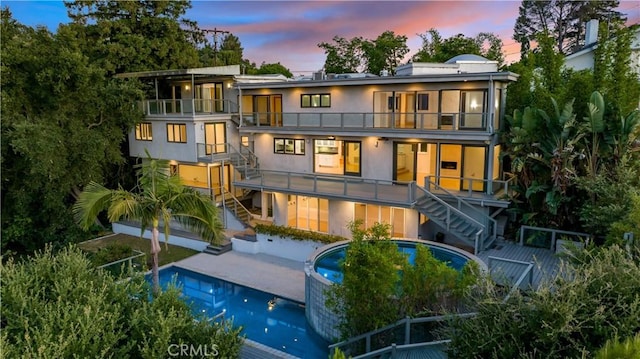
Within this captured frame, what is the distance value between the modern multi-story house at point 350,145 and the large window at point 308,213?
0.06 metres

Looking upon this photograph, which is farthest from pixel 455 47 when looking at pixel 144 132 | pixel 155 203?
pixel 155 203

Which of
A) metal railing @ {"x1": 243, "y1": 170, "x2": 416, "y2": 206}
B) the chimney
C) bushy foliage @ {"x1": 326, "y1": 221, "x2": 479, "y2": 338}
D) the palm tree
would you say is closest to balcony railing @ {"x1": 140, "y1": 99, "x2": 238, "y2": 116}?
metal railing @ {"x1": 243, "y1": 170, "x2": 416, "y2": 206}

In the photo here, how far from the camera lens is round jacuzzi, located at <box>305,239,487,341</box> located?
13.9 metres

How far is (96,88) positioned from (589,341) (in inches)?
1025

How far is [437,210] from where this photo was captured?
19.2m

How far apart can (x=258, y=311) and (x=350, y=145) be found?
10830mm

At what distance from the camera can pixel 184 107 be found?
26938mm

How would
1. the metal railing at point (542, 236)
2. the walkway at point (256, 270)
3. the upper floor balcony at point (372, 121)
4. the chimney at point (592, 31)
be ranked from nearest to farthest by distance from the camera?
the metal railing at point (542, 236) < the walkway at point (256, 270) < the upper floor balcony at point (372, 121) < the chimney at point (592, 31)

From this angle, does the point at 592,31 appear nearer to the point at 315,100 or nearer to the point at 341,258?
the point at 315,100

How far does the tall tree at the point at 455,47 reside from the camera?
1619 inches

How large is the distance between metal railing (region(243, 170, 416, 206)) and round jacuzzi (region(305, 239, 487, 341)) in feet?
9.57

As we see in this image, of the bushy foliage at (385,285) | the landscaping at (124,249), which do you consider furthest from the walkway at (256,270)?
the bushy foliage at (385,285)

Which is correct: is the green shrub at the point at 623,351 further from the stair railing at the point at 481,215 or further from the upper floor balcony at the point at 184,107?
the upper floor balcony at the point at 184,107

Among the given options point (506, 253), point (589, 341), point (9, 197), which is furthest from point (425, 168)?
point (9, 197)
